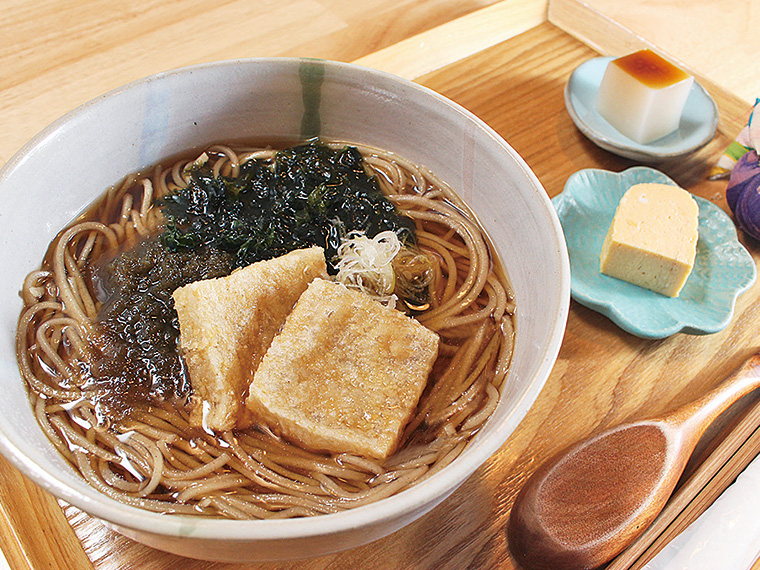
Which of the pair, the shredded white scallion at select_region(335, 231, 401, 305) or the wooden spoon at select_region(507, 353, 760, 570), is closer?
the wooden spoon at select_region(507, 353, 760, 570)

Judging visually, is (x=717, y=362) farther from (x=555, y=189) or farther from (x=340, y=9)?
(x=340, y=9)

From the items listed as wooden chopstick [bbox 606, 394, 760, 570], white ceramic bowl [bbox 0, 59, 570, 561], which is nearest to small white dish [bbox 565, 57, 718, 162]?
white ceramic bowl [bbox 0, 59, 570, 561]

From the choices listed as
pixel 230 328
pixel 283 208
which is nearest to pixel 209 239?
pixel 283 208

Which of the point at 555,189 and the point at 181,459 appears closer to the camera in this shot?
the point at 181,459

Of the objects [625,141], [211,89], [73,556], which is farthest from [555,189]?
[73,556]

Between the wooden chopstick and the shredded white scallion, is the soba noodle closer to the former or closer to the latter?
the shredded white scallion

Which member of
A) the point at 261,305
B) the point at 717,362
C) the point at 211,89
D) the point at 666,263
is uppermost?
the point at 211,89
